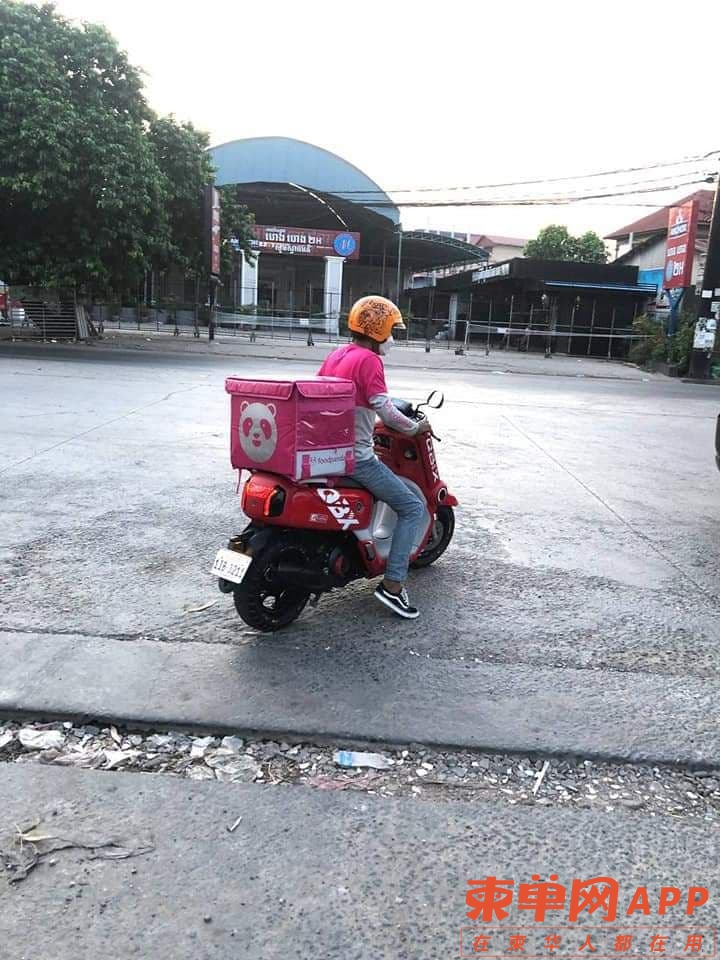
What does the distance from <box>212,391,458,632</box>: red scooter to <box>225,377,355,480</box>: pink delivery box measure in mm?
109

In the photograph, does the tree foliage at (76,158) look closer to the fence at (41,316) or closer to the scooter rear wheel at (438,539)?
the fence at (41,316)

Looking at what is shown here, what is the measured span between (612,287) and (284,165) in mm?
21795

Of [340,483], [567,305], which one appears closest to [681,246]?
[567,305]

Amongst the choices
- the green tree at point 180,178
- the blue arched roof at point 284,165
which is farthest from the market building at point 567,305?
the green tree at point 180,178

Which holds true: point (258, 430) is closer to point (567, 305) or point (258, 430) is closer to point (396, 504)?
point (396, 504)

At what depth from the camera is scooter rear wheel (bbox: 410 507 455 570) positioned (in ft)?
15.9

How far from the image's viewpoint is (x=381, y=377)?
3.76m

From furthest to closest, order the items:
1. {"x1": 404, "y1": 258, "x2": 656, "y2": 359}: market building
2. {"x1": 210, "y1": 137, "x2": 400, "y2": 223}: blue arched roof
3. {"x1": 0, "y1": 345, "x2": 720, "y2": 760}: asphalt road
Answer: {"x1": 210, "y1": 137, "x2": 400, "y2": 223}: blue arched roof < {"x1": 404, "y1": 258, "x2": 656, "y2": 359}: market building < {"x1": 0, "y1": 345, "x2": 720, "y2": 760}: asphalt road

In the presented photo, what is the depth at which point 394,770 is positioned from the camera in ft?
9.36

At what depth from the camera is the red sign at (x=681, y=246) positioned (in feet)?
80.1

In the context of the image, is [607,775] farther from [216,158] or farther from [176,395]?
[216,158]

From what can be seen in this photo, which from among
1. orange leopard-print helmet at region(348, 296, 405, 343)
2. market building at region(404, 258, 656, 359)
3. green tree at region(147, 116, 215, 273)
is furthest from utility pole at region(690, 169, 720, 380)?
orange leopard-print helmet at region(348, 296, 405, 343)

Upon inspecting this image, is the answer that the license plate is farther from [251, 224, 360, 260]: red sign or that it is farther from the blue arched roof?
the blue arched roof

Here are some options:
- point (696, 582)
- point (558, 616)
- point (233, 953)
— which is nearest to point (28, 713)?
point (233, 953)
